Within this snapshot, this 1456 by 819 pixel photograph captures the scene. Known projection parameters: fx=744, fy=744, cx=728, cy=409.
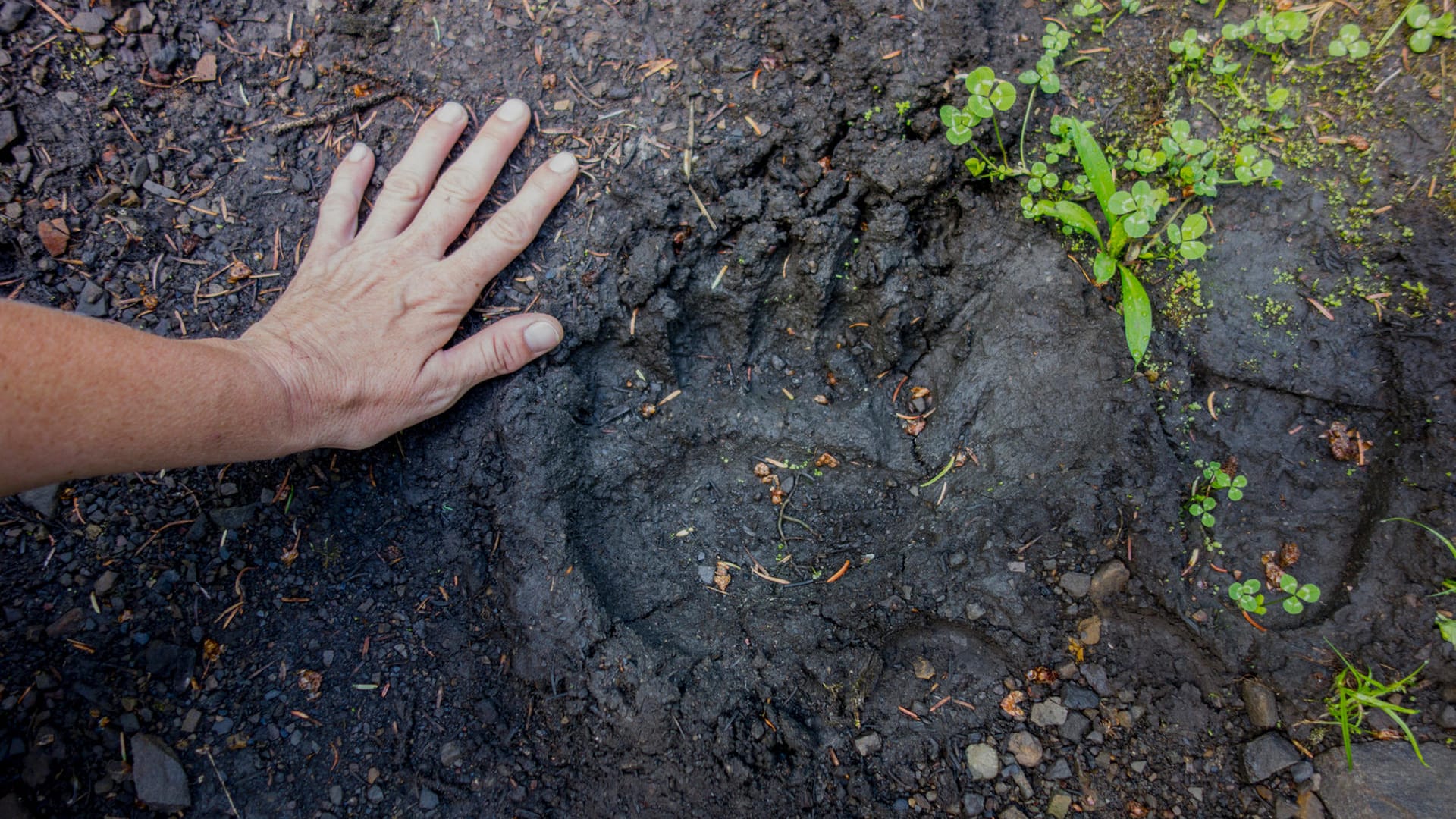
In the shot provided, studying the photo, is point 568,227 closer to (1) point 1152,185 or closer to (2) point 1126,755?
(1) point 1152,185

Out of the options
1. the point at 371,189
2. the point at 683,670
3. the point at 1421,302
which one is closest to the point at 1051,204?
the point at 1421,302

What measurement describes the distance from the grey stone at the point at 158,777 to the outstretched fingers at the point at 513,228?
68.8 inches

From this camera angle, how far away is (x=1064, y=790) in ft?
7.89

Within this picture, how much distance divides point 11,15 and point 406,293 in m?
1.66

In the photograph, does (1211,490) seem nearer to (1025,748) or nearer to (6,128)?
(1025,748)

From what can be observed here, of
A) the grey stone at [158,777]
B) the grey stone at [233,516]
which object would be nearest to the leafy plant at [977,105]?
the grey stone at [233,516]

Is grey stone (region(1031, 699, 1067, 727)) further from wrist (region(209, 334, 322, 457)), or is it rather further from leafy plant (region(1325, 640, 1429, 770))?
wrist (region(209, 334, 322, 457))

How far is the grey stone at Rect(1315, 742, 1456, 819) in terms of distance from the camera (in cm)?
218

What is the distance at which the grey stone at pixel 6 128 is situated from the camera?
248 cm

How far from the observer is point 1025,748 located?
245 centimetres

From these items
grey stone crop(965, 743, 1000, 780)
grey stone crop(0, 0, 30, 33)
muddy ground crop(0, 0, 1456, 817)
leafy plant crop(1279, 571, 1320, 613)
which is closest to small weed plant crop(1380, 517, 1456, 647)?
muddy ground crop(0, 0, 1456, 817)

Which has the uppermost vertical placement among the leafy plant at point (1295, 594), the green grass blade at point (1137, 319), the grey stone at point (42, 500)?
the grey stone at point (42, 500)

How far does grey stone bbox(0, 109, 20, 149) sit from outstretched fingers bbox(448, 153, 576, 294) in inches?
60.6

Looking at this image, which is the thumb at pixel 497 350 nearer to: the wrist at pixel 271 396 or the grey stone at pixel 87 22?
the wrist at pixel 271 396
